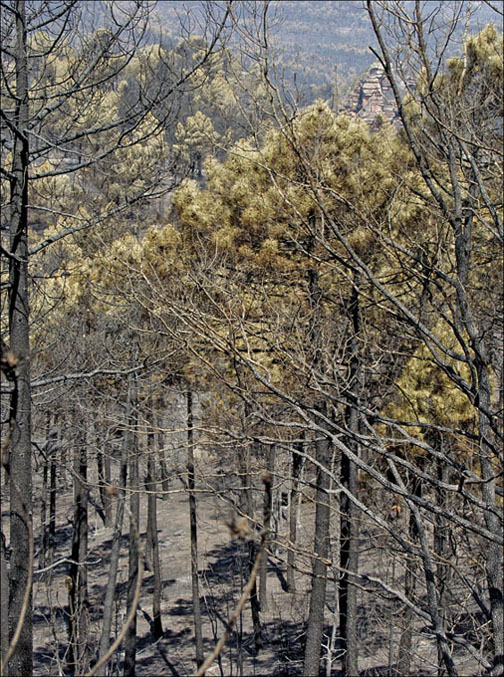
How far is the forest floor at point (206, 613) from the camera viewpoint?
43.4 feet

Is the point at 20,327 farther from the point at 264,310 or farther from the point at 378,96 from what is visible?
the point at 378,96

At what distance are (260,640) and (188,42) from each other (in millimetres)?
13785

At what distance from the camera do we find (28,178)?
502cm

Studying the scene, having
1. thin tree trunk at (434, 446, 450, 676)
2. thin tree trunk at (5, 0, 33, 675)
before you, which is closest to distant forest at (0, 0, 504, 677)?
thin tree trunk at (5, 0, 33, 675)

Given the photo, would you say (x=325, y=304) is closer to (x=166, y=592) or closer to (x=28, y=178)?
(x=28, y=178)

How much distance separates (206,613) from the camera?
18.0 meters

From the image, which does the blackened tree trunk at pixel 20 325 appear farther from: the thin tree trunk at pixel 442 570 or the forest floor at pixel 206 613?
the forest floor at pixel 206 613

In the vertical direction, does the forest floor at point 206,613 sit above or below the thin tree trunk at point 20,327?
below

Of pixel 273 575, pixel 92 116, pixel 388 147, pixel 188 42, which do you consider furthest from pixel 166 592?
pixel 188 42

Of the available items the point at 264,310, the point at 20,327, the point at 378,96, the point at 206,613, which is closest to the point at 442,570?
the point at 264,310

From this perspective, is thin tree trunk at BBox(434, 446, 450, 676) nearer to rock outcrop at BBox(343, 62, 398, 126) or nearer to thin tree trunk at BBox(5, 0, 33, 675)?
thin tree trunk at BBox(5, 0, 33, 675)

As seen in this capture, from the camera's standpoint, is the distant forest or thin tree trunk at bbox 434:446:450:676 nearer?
the distant forest

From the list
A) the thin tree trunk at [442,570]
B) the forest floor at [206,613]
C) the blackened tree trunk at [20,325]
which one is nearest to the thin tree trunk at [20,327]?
the blackened tree trunk at [20,325]

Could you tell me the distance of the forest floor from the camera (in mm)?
13242
